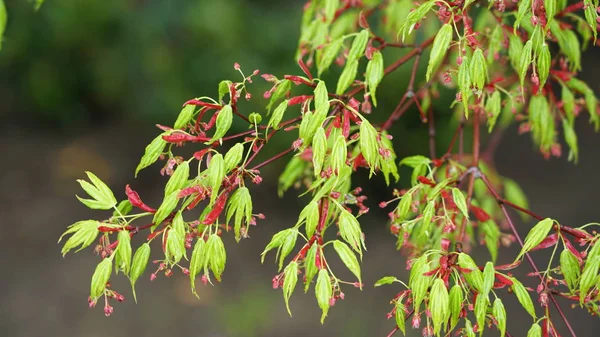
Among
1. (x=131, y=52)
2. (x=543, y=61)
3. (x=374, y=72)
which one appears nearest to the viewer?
(x=543, y=61)

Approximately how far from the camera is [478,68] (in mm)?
1094

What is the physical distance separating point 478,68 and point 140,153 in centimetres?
370

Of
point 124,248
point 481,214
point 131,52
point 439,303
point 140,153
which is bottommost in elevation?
point 140,153

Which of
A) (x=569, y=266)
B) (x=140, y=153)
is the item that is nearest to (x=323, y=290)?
(x=569, y=266)

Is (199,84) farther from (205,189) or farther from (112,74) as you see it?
(205,189)

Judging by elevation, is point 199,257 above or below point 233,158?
below

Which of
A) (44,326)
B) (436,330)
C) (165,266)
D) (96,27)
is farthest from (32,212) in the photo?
(436,330)

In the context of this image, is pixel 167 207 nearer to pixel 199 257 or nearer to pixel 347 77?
pixel 199 257

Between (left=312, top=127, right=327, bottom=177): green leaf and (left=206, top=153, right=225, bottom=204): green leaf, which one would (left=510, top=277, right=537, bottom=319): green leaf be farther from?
(left=206, top=153, right=225, bottom=204): green leaf

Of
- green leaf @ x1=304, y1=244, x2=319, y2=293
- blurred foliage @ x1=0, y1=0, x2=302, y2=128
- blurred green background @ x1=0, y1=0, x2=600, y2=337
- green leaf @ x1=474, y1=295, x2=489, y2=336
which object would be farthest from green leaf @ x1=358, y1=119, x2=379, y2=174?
blurred foliage @ x1=0, y1=0, x2=302, y2=128

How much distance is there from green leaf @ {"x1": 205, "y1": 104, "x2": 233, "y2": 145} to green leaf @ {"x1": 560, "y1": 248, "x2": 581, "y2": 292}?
60 centimetres

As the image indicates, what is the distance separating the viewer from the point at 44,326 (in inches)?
135

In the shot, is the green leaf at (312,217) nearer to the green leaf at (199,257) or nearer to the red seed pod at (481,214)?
the green leaf at (199,257)

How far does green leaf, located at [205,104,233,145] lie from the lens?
105 cm
